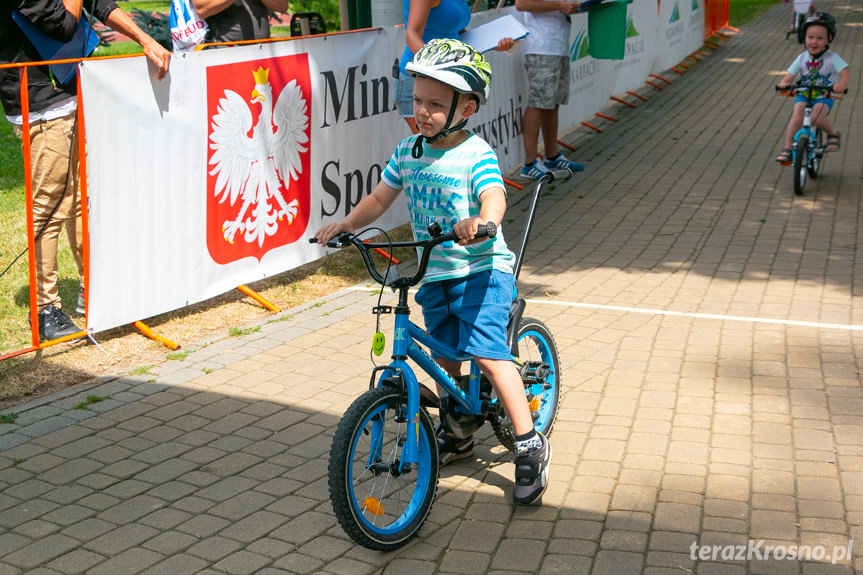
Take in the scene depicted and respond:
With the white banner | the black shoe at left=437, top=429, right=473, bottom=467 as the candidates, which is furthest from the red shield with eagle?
the black shoe at left=437, top=429, right=473, bottom=467

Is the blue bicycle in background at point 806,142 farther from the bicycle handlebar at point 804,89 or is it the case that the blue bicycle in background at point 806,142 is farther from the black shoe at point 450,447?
the black shoe at point 450,447

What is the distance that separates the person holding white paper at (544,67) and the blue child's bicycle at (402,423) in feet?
21.6

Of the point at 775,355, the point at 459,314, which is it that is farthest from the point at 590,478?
the point at 775,355

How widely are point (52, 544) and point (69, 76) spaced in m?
2.80

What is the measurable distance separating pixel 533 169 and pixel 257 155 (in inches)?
184

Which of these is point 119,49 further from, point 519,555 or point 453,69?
point 519,555

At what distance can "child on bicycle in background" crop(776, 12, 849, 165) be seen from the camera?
396 inches

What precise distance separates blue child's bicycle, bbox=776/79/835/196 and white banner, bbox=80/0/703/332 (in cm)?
417

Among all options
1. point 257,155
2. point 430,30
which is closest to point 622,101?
point 430,30

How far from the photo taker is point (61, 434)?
487 cm

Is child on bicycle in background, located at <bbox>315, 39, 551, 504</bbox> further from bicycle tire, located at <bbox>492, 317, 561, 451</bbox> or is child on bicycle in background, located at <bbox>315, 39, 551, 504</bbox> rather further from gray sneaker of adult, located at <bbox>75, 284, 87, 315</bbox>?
gray sneaker of adult, located at <bbox>75, 284, 87, 315</bbox>

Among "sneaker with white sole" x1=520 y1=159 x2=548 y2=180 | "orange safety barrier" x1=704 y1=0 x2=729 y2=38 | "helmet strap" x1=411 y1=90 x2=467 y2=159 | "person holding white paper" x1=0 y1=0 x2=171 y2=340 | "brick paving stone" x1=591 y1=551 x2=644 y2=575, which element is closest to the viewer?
"brick paving stone" x1=591 y1=551 x2=644 y2=575

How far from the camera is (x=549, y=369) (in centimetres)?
460

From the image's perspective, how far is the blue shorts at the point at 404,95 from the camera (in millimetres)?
7773
